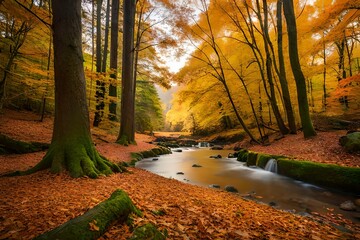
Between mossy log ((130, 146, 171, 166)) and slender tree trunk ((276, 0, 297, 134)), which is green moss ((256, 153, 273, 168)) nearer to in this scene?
slender tree trunk ((276, 0, 297, 134))

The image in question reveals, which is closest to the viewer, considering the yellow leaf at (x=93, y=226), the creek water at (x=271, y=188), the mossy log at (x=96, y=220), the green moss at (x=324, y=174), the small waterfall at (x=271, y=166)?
the mossy log at (x=96, y=220)

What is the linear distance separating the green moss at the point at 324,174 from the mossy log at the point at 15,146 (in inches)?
377

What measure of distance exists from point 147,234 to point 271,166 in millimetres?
A: 7807

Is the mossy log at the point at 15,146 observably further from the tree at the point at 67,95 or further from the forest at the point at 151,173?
the tree at the point at 67,95

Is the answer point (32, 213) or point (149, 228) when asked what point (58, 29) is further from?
point (149, 228)

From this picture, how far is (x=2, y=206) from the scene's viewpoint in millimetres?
2613

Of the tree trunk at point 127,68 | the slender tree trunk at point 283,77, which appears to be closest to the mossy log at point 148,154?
the tree trunk at point 127,68

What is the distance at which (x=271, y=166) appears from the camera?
8617mm

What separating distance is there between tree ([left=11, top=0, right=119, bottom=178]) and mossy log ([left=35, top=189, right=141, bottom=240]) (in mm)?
2150

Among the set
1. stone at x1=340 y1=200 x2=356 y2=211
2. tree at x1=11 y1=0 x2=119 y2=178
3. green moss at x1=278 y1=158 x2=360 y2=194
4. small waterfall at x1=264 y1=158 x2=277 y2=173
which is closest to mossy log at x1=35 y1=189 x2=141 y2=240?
tree at x1=11 y1=0 x2=119 y2=178

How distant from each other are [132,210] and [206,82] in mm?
15606

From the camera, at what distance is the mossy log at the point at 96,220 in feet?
5.65

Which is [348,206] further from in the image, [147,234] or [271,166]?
[147,234]

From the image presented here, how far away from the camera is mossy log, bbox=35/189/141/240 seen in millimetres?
1722
